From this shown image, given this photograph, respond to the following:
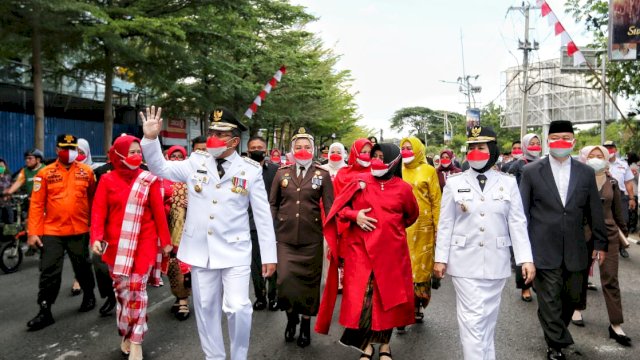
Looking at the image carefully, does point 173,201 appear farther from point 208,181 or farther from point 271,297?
point 208,181

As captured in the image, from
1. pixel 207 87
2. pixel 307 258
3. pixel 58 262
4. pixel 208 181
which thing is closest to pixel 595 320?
pixel 307 258

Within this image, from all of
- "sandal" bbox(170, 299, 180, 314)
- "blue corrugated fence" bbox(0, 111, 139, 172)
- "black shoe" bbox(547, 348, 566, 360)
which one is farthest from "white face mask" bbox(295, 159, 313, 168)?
"blue corrugated fence" bbox(0, 111, 139, 172)

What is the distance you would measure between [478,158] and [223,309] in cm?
228

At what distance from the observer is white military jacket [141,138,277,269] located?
13.1 feet

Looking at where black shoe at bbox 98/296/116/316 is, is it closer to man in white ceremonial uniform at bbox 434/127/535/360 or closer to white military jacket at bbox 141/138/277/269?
white military jacket at bbox 141/138/277/269

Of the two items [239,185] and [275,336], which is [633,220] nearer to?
[275,336]

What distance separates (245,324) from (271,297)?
2540 millimetres

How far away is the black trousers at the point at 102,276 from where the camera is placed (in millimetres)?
5667

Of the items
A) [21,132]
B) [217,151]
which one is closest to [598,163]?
[217,151]

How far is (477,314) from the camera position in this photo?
3.98m

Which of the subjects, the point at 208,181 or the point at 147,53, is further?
the point at 147,53

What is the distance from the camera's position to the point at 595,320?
593 cm

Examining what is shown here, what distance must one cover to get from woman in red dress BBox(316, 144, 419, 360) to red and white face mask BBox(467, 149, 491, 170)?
634 mm

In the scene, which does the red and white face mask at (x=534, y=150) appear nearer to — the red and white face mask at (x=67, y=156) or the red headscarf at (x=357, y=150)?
the red headscarf at (x=357, y=150)
